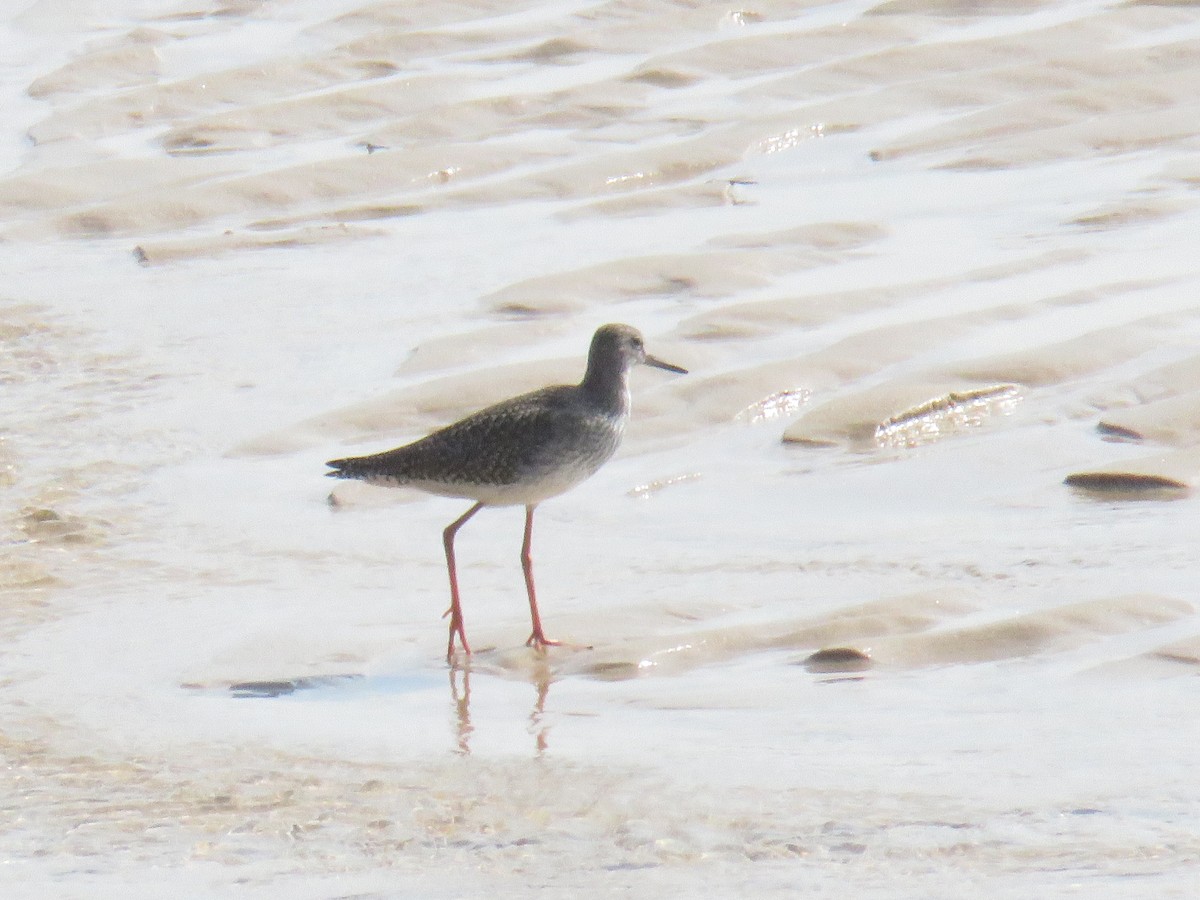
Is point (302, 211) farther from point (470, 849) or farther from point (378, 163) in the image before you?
point (470, 849)

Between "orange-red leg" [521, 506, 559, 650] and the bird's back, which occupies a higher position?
the bird's back

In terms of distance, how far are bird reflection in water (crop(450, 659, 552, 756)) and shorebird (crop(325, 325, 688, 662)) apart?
537mm

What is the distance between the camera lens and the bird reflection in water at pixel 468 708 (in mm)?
5469

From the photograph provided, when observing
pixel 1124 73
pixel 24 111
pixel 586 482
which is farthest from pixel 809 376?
pixel 24 111

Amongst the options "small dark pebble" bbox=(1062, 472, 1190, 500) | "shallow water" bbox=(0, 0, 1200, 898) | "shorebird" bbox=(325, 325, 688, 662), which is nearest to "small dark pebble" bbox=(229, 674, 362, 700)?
"shallow water" bbox=(0, 0, 1200, 898)

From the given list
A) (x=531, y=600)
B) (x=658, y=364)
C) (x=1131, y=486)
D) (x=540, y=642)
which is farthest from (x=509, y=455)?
(x=1131, y=486)

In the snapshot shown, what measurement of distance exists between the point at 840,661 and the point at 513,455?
141 cm

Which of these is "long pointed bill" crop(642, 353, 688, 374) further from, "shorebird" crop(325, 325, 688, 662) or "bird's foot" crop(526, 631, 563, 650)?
"bird's foot" crop(526, 631, 563, 650)

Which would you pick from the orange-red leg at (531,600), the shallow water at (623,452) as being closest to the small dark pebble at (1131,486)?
the shallow water at (623,452)

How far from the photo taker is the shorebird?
6672 mm

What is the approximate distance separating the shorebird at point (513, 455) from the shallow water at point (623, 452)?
290mm

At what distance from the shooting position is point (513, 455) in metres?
6.66

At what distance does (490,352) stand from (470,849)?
165 inches

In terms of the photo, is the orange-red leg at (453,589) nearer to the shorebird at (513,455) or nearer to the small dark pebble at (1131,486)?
the shorebird at (513,455)
